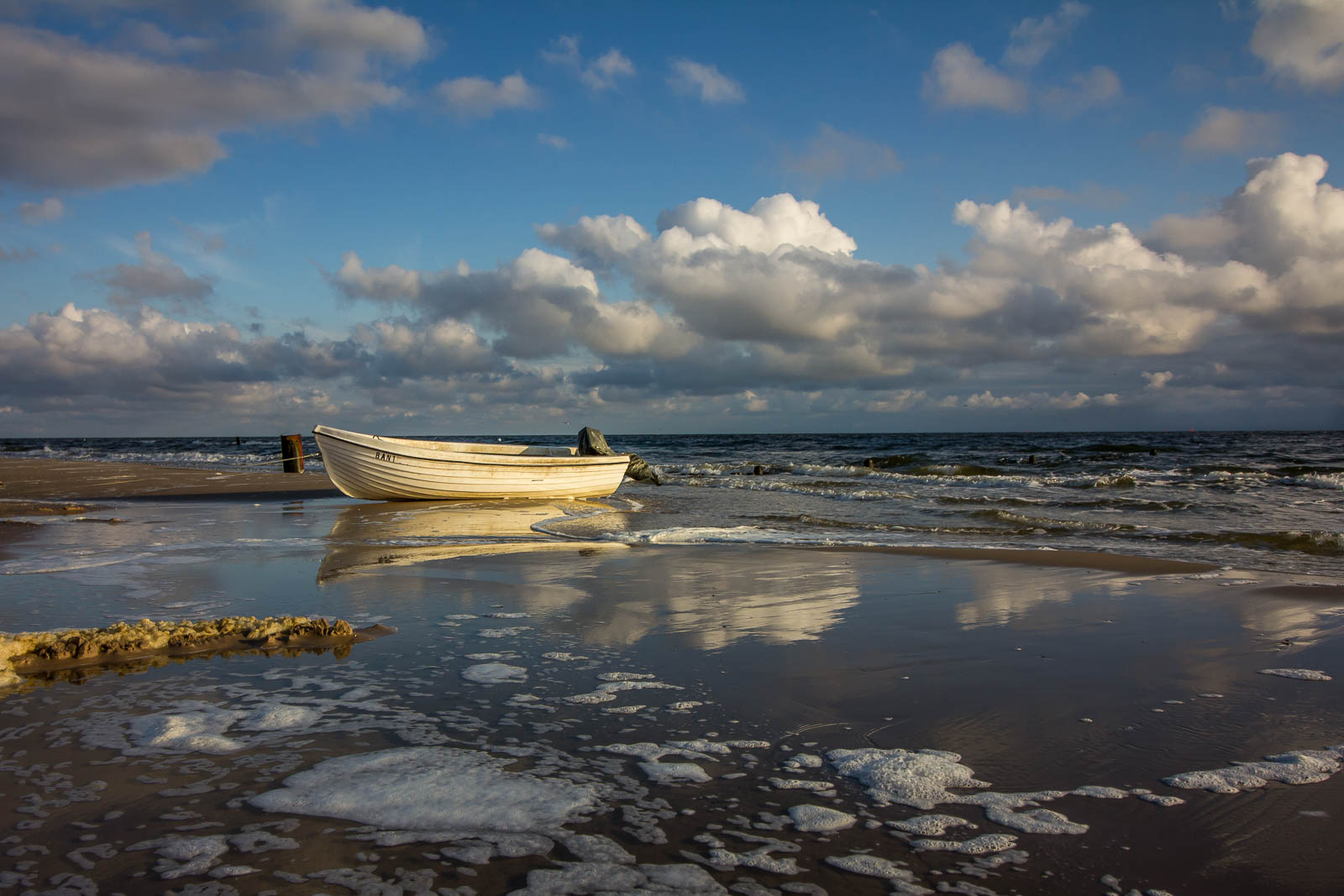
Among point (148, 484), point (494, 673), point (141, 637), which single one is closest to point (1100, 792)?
point (494, 673)

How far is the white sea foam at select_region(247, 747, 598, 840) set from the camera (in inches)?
105

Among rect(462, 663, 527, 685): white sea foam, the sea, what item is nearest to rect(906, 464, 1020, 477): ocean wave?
the sea

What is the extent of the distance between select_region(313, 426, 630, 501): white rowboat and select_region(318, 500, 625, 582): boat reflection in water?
1.06ft

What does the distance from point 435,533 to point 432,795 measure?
9200mm

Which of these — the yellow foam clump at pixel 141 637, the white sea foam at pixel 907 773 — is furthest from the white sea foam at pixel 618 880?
the yellow foam clump at pixel 141 637

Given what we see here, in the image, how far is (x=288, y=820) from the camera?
2635mm

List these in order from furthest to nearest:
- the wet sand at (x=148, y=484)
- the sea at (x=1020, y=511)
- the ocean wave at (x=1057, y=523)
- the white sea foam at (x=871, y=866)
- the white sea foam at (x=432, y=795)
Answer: the wet sand at (x=148, y=484), the ocean wave at (x=1057, y=523), the sea at (x=1020, y=511), the white sea foam at (x=432, y=795), the white sea foam at (x=871, y=866)

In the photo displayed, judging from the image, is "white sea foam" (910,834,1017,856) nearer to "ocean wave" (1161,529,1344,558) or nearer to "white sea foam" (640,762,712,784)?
"white sea foam" (640,762,712,784)

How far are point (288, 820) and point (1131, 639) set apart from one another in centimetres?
536

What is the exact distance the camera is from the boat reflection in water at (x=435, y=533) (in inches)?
355

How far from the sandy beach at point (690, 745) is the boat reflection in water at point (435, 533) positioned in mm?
1853

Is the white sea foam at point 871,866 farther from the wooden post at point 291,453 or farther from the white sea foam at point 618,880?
the wooden post at point 291,453

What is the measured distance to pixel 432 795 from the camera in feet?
9.32

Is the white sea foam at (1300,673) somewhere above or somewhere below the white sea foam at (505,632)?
below
